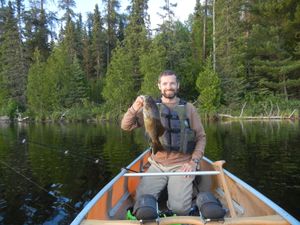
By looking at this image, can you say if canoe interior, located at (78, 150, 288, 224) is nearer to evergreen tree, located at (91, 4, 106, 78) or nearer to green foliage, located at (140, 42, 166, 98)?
green foliage, located at (140, 42, 166, 98)

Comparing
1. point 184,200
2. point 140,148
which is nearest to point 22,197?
point 184,200

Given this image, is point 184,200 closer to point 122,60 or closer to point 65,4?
point 122,60

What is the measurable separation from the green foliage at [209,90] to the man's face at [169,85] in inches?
1211

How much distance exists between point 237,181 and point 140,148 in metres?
12.3

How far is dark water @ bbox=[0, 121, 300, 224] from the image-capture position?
28.7ft

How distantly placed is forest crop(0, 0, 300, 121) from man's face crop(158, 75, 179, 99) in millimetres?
30448

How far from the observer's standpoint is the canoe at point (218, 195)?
375 centimetres

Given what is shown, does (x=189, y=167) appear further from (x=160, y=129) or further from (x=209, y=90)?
(x=209, y=90)

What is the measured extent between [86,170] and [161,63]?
26.4 metres

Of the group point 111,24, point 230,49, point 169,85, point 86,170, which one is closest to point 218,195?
point 169,85

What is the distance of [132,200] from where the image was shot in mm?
6426

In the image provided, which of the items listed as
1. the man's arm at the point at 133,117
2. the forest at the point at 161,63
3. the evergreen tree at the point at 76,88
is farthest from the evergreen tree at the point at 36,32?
the man's arm at the point at 133,117

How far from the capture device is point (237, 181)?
217 inches

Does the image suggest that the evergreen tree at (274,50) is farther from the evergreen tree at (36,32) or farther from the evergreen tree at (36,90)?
the evergreen tree at (36,32)
